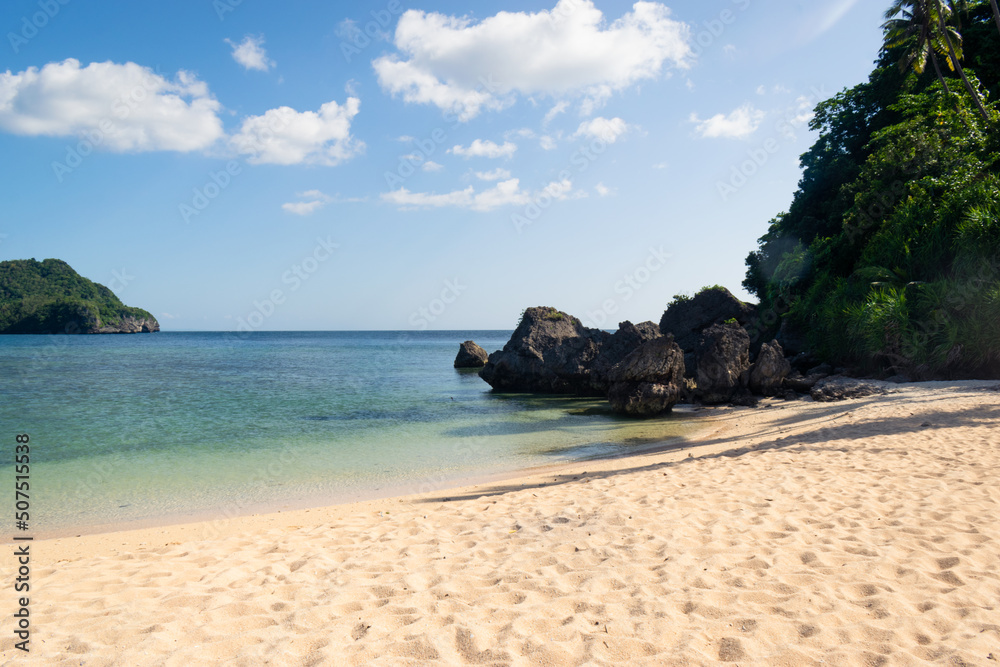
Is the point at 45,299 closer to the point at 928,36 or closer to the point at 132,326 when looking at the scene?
the point at 132,326

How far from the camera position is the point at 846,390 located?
16.0m

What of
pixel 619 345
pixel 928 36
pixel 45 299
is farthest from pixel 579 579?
pixel 45 299

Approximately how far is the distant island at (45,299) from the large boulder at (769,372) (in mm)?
126485

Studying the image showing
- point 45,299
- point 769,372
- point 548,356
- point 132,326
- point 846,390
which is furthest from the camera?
point 132,326

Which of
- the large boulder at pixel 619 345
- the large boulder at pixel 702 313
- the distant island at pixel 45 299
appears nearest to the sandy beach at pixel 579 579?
the large boulder at pixel 619 345

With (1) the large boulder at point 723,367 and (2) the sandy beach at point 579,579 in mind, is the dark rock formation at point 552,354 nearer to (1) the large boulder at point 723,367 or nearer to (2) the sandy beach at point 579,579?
(1) the large boulder at point 723,367

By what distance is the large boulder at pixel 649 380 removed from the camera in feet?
57.8

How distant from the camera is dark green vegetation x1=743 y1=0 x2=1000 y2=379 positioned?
1659cm

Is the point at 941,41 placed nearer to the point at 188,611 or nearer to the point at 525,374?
the point at 525,374

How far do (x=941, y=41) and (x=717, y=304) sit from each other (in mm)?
13580

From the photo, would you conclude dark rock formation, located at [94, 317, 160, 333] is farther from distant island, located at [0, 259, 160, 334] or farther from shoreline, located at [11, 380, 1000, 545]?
shoreline, located at [11, 380, 1000, 545]

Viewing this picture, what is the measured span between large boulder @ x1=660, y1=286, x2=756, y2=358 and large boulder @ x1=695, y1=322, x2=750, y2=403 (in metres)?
5.46

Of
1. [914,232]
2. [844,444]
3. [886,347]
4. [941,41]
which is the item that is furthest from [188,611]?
[941,41]

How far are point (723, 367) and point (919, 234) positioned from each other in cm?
927
